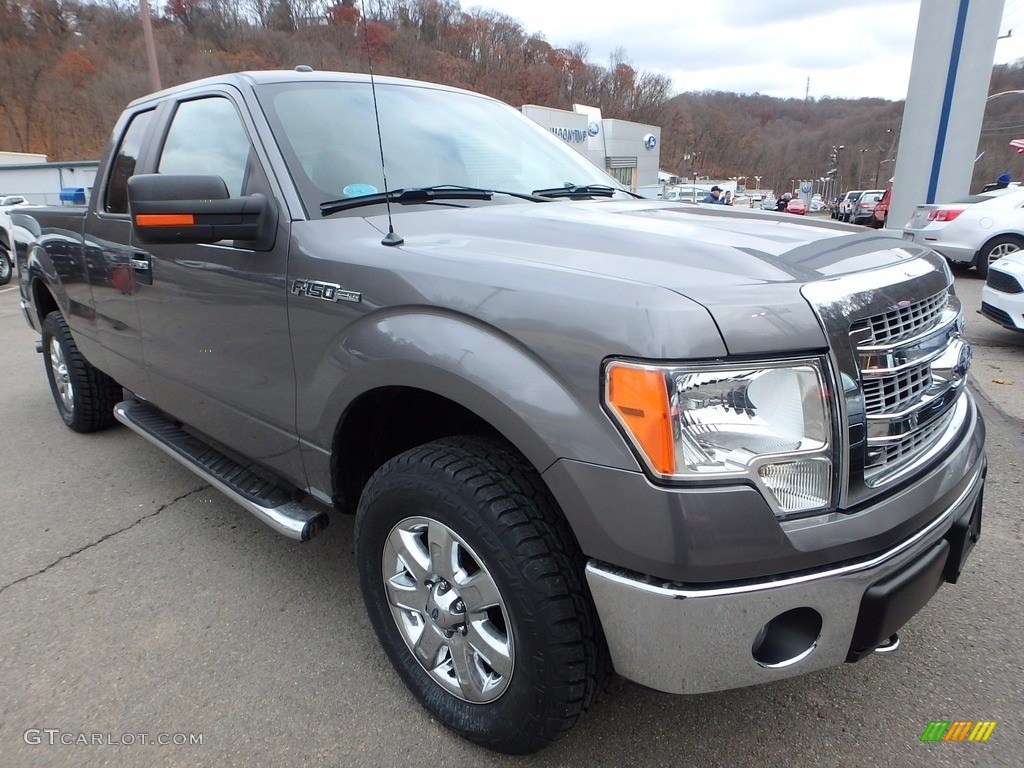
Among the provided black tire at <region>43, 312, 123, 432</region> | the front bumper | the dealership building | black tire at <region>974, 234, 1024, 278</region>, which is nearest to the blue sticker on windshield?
the front bumper

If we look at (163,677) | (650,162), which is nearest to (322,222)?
(163,677)

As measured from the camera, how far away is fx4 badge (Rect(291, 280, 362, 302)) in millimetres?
1964

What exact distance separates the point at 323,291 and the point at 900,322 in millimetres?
1555

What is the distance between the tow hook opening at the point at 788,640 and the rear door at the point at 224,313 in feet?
5.18

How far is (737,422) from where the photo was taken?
4.65ft

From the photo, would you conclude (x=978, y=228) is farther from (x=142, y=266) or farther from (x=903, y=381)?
(x=142, y=266)

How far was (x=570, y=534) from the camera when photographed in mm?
1674

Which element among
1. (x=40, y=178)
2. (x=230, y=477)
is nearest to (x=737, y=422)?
(x=230, y=477)

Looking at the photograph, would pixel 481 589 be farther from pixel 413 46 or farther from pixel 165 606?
pixel 413 46

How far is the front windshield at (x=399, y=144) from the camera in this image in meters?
2.35

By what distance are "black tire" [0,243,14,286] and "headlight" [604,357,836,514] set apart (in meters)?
14.0

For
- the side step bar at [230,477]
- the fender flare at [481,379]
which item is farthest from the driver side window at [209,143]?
the side step bar at [230,477]

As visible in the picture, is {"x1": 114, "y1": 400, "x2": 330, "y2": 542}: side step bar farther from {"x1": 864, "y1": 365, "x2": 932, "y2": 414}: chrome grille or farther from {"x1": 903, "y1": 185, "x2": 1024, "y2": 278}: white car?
{"x1": 903, "y1": 185, "x2": 1024, "y2": 278}: white car

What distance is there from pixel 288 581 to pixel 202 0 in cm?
814
